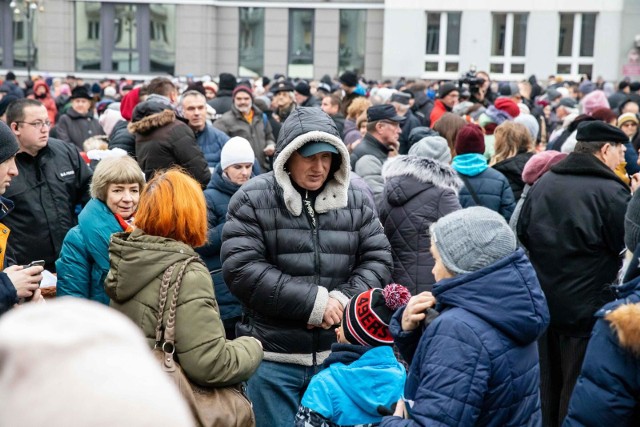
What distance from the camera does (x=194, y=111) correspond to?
7.92 meters

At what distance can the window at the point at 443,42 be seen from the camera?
33.9 meters

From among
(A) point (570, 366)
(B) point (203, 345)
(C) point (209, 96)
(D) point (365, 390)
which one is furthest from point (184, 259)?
(C) point (209, 96)

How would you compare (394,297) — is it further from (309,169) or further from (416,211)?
(416,211)

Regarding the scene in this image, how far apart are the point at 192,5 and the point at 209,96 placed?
67.8ft

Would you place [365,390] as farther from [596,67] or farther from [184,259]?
[596,67]

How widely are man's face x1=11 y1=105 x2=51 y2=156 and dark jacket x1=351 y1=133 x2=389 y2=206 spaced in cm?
241

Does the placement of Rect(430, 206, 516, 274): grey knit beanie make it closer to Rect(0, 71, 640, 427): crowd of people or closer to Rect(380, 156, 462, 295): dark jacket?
Rect(0, 71, 640, 427): crowd of people

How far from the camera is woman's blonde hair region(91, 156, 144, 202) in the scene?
4.84m

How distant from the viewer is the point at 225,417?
3.60 m

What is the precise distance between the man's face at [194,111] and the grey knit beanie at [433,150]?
2353mm

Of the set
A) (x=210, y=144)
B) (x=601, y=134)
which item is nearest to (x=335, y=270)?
(x=601, y=134)

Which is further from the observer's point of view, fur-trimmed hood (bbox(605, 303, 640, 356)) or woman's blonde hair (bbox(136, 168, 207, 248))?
woman's blonde hair (bbox(136, 168, 207, 248))

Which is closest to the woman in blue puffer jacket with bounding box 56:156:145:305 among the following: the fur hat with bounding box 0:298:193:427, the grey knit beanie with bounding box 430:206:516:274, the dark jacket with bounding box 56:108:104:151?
the grey knit beanie with bounding box 430:206:516:274

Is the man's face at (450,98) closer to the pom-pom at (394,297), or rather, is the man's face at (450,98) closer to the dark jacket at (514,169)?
the dark jacket at (514,169)
